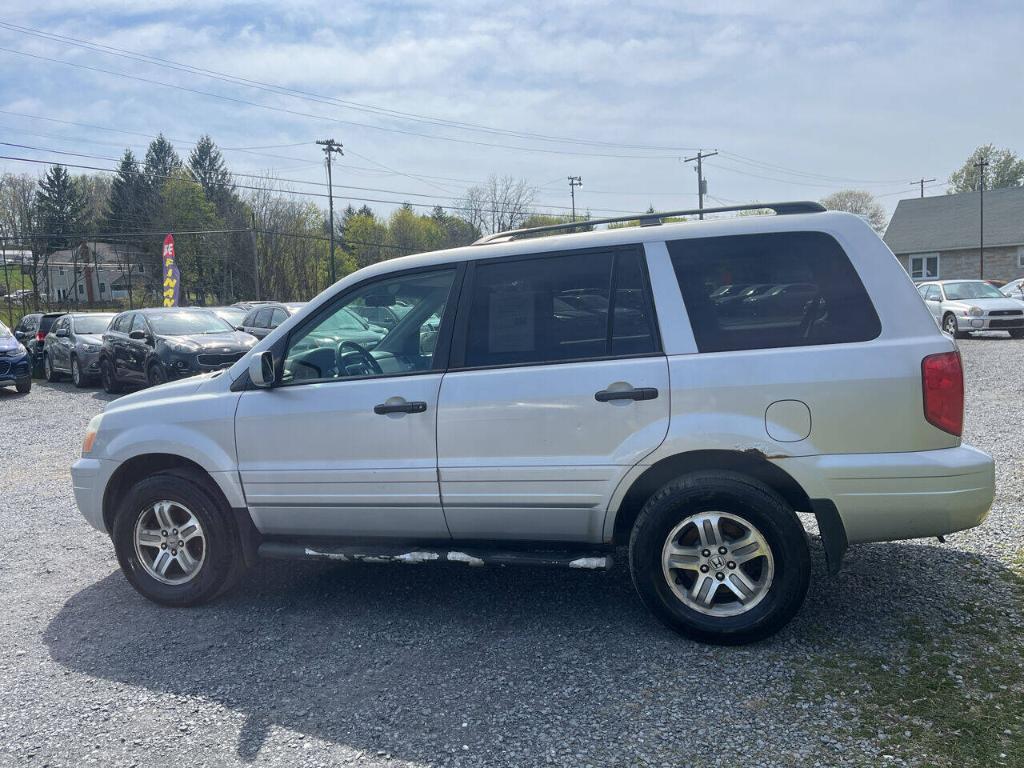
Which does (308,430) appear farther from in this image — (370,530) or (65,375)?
(65,375)

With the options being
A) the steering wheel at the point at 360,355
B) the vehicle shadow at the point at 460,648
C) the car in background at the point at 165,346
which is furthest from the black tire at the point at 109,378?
the steering wheel at the point at 360,355

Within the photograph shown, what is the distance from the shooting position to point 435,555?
13.5 feet

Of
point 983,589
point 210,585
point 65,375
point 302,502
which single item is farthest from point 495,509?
point 65,375

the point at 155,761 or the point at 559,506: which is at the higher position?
the point at 559,506

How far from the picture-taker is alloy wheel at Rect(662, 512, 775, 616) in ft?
12.3

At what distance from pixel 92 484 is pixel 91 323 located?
53.9ft

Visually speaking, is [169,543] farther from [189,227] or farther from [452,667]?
[189,227]

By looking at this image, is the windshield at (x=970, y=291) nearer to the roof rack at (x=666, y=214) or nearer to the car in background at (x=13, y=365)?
the roof rack at (x=666, y=214)

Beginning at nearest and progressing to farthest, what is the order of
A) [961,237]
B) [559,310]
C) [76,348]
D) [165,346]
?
[559,310]
[165,346]
[76,348]
[961,237]

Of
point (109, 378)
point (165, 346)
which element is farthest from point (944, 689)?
point (109, 378)

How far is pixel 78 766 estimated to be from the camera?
3.06 meters

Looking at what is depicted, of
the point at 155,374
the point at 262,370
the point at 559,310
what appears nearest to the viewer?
the point at 559,310

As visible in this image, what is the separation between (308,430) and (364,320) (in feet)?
2.21

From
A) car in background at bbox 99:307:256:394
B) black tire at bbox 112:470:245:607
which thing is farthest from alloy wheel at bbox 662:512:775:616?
car in background at bbox 99:307:256:394
